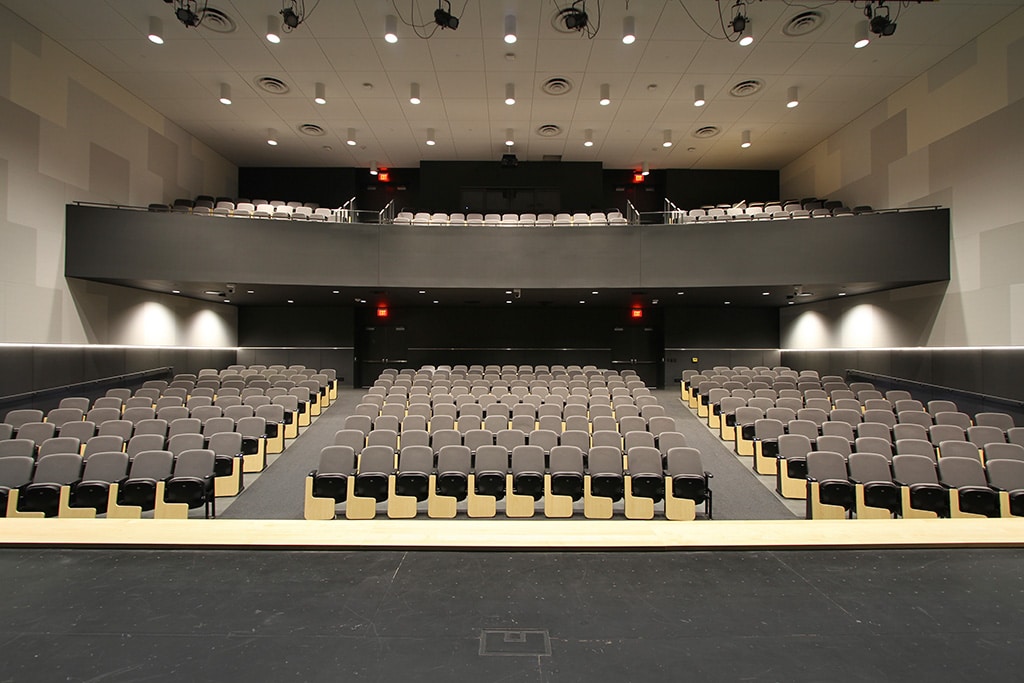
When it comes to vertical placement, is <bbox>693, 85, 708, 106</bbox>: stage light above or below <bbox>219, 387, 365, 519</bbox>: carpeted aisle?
above

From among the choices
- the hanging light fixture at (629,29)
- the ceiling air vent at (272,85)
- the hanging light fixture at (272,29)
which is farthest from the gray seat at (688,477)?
the ceiling air vent at (272,85)

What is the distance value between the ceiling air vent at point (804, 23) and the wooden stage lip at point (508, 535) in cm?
868

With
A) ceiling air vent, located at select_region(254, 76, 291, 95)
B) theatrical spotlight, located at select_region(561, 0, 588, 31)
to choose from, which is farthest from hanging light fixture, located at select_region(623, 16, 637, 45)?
ceiling air vent, located at select_region(254, 76, 291, 95)

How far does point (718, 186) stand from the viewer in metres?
15.5

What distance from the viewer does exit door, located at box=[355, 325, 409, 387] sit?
15.1 m

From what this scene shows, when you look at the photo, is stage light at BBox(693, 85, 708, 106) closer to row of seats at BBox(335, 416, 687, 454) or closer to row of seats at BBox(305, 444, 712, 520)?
row of seats at BBox(335, 416, 687, 454)

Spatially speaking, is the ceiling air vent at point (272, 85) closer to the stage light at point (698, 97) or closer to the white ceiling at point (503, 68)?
the white ceiling at point (503, 68)

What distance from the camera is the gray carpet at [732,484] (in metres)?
5.47

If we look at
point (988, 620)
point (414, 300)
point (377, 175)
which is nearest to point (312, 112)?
point (377, 175)

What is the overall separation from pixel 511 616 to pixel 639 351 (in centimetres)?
1370

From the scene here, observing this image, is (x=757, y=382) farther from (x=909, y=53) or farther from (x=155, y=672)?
(x=155, y=672)

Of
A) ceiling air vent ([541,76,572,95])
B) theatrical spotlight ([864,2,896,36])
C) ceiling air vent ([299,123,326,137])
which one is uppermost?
ceiling air vent ([541,76,572,95])

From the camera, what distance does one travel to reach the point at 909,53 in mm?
9211

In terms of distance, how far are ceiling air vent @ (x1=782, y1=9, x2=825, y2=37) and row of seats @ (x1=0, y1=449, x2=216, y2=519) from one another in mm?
10819
